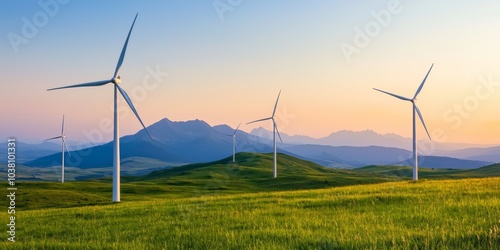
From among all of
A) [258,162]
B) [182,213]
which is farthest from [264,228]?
[258,162]

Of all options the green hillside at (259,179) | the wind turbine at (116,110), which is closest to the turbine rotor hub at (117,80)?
the wind turbine at (116,110)

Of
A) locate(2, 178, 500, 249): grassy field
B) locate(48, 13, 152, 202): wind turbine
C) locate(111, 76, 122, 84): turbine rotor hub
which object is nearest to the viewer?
locate(2, 178, 500, 249): grassy field

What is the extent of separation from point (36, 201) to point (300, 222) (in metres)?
51.6

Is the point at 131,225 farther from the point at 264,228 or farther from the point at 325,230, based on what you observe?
the point at 325,230

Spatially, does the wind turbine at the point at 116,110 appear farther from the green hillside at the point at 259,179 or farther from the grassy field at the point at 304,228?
the green hillside at the point at 259,179

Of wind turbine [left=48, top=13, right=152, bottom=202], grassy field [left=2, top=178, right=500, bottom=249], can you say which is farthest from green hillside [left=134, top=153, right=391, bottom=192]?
grassy field [left=2, top=178, right=500, bottom=249]

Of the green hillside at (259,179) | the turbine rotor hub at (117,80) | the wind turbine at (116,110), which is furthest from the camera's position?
the green hillside at (259,179)

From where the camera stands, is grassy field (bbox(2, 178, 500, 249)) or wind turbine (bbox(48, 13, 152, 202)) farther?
wind turbine (bbox(48, 13, 152, 202))

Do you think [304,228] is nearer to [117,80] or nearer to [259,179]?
[117,80]

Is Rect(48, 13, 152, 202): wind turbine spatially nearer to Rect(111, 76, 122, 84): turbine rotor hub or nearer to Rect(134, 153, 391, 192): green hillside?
Rect(111, 76, 122, 84): turbine rotor hub

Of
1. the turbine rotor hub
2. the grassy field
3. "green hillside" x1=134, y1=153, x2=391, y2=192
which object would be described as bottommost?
"green hillside" x1=134, y1=153, x2=391, y2=192

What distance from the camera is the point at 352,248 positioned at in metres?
10.9

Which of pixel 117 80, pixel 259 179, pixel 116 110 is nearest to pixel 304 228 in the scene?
pixel 116 110

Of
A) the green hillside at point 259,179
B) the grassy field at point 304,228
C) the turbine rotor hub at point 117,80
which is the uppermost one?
the turbine rotor hub at point 117,80
